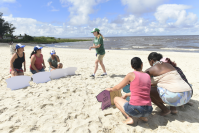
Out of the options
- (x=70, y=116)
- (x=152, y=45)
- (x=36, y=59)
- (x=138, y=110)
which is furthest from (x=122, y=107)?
(x=152, y=45)

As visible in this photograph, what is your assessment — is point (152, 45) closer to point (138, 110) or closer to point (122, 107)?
point (122, 107)

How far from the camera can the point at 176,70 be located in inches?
96.0

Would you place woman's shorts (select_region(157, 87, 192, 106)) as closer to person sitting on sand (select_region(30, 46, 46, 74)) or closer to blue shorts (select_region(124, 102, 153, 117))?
blue shorts (select_region(124, 102, 153, 117))

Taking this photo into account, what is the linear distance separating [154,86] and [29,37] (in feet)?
144

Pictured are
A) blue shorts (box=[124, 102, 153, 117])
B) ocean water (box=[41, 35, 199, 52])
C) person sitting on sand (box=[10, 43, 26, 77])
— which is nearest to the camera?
blue shorts (box=[124, 102, 153, 117])

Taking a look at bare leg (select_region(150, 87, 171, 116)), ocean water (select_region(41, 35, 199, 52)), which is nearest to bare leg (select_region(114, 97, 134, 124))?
bare leg (select_region(150, 87, 171, 116))

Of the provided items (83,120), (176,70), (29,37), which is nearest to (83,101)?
(83,120)

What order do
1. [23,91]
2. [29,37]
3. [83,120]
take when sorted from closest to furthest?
[83,120] → [23,91] → [29,37]

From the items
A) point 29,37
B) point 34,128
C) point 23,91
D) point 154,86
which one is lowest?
point 34,128

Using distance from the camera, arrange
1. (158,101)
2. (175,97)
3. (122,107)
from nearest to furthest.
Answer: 1. (175,97)
2. (122,107)
3. (158,101)

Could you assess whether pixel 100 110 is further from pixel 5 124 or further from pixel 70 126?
pixel 5 124

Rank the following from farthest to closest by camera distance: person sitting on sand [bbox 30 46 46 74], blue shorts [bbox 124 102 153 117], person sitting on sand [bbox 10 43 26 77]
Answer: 1. person sitting on sand [bbox 30 46 46 74]
2. person sitting on sand [bbox 10 43 26 77]
3. blue shorts [bbox 124 102 153 117]

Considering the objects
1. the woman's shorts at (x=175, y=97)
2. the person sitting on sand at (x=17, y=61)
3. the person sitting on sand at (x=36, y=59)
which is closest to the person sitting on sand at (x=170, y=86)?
the woman's shorts at (x=175, y=97)

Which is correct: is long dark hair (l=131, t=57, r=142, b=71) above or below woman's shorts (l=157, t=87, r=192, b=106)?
above
